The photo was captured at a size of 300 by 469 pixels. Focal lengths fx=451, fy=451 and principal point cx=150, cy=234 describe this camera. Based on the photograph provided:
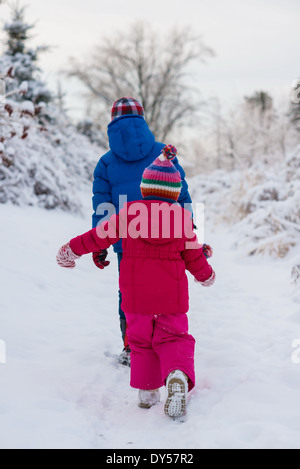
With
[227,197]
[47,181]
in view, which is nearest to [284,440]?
[47,181]

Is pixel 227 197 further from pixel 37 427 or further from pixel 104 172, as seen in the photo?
pixel 37 427

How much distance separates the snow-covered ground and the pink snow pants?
0.17 m

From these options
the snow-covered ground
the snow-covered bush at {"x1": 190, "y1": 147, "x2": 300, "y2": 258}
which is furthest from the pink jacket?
the snow-covered bush at {"x1": 190, "y1": 147, "x2": 300, "y2": 258}

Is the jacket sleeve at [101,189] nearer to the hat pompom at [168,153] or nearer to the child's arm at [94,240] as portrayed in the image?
the child's arm at [94,240]

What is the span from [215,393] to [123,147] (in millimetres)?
1595

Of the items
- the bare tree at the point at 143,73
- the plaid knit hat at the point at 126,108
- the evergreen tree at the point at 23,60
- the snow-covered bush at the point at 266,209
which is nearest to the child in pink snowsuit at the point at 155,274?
the plaid knit hat at the point at 126,108

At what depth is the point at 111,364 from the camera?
3.14m

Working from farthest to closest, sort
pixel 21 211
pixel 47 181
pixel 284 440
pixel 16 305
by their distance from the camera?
1. pixel 47 181
2. pixel 21 211
3. pixel 16 305
4. pixel 284 440

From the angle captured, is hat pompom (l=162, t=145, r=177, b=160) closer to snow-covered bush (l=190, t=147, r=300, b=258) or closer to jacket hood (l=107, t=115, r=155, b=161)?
jacket hood (l=107, t=115, r=155, b=161)

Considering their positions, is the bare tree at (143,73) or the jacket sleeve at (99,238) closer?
the jacket sleeve at (99,238)

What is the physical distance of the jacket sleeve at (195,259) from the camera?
256 cm

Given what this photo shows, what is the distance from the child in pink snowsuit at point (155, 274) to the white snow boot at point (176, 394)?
2.6 inches

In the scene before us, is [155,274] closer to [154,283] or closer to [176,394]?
[154,283]

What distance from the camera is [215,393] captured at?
2549 millimetres
